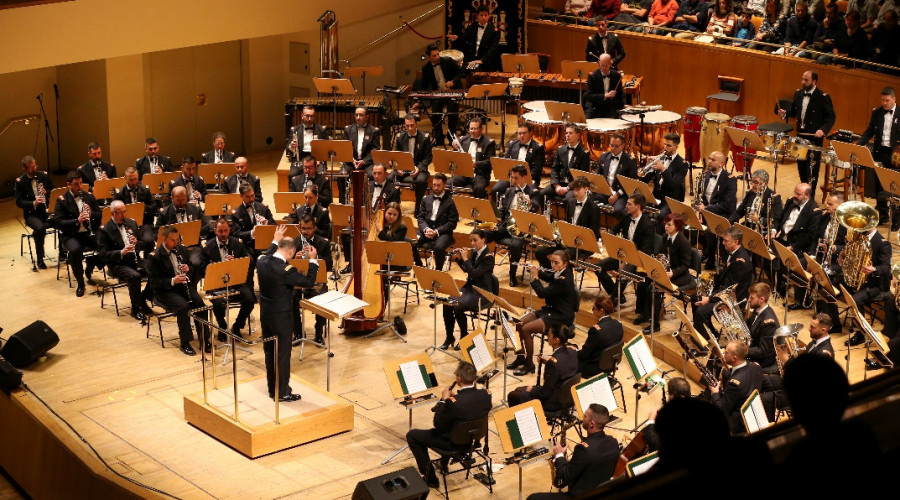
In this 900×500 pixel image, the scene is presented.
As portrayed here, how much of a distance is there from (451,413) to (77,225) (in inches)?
237

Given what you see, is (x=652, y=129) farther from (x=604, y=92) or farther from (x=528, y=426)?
(x=528, y=426)

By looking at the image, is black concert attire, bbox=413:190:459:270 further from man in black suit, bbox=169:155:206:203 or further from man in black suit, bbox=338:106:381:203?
man in black suit, bbox=169:155:206:203

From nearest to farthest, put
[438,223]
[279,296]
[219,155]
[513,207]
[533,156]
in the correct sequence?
[279,296], [513,207], [438,223], [533,156], [219,155]

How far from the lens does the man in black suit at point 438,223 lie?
1164 cm

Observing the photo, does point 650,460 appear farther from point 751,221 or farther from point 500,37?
point 500,37

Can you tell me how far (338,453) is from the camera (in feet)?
28.2

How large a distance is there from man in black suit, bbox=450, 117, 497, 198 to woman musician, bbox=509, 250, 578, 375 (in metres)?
3.05

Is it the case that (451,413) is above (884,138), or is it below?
below

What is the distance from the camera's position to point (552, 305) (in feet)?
31.9

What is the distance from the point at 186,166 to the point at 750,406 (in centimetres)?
773

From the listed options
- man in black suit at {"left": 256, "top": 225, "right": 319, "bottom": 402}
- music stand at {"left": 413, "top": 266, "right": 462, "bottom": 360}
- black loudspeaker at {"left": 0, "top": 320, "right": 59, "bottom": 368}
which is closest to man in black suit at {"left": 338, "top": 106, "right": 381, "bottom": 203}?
music stand at {"left": 413, "top": 266, "right": 462, "bottom": 360}

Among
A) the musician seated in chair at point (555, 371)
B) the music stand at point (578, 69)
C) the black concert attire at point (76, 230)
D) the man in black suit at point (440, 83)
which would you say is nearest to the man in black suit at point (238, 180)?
the black concert attire at point (76, 230)

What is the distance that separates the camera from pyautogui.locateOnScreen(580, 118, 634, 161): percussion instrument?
44.0ft

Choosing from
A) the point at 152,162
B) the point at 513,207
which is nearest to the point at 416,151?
the point at 513,207
